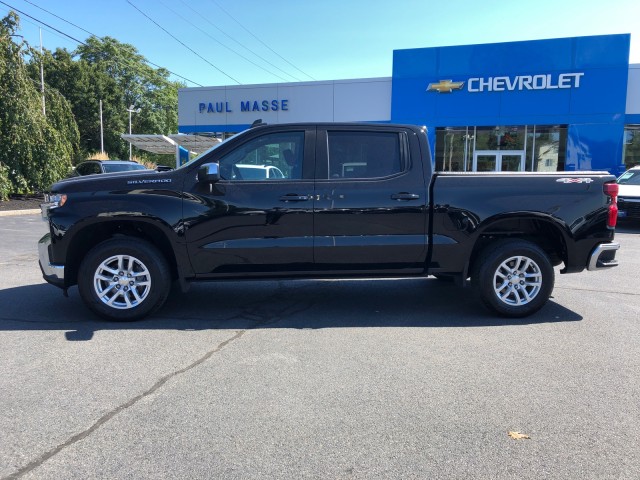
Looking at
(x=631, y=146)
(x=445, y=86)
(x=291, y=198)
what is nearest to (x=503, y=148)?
(x=445, y=86)

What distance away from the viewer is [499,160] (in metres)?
22.4

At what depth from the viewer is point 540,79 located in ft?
68.6

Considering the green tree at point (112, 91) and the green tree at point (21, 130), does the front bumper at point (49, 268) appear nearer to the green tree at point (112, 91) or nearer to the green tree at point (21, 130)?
the green tree at point (21, 130)

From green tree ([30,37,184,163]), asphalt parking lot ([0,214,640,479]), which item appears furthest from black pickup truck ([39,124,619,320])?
green tree ([30,37,184,163])

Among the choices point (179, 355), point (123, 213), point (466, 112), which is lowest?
point (179, 355)

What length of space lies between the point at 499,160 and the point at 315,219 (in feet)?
63.4

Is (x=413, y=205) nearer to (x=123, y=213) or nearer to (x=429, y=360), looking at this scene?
(x=429, y=360)

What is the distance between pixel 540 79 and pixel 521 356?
1976 centimetres

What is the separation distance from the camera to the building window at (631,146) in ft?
67.7

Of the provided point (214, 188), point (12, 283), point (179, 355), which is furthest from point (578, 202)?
point (12, 283)

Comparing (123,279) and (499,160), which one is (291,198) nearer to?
(123,279)

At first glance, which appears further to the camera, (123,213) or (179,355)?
(123,213)

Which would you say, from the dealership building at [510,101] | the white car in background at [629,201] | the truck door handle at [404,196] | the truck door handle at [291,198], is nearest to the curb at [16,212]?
the dealership building at [510,101]

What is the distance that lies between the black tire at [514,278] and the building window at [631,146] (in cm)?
1882
